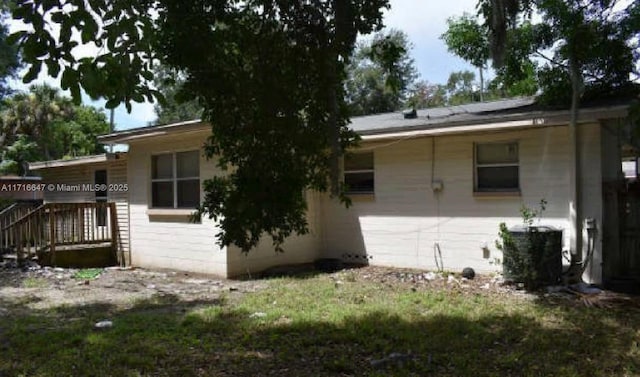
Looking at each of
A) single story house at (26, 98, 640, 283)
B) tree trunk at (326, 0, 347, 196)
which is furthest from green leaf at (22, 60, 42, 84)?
single story house at (26, 98, 640, 283)

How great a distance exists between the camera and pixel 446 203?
1060 cm

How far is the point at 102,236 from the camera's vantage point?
13.4 metres

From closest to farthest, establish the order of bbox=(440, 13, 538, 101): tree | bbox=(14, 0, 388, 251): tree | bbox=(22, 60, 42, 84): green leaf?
bbox=(22, 60, 42, 84): green leaf, bbox=(14, 0, 388, 251): tree, bbox=(440, 13, 538, 101): tree

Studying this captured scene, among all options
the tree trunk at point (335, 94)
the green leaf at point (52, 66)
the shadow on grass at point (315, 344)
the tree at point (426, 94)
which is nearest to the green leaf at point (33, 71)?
the green leaf at point (52, 66)

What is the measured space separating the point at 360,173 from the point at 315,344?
6.53 m

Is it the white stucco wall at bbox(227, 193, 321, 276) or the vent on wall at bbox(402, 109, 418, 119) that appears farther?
the vent on wall at bbox(402, 109, 418, 119)

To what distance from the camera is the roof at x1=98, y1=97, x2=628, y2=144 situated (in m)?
8.64

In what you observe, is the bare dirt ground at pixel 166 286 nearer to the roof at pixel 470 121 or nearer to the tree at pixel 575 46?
→ the tree at pixel 575 46

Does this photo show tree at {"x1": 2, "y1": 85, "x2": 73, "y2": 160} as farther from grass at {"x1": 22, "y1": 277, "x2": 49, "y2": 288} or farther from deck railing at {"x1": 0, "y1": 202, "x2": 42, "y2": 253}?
grass at {"x1": 22, "y1": 277, "x2": 49, "y2": 288}

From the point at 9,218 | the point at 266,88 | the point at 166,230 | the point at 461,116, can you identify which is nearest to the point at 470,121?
the point at 461,116

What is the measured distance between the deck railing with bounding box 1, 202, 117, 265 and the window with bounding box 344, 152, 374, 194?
19.2ft

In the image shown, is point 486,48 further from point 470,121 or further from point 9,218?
point 9,218

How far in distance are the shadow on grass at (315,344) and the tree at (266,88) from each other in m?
1.36

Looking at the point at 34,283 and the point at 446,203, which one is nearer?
the point at 34,283
